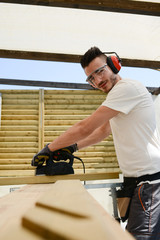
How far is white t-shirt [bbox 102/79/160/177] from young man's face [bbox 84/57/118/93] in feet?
1.11

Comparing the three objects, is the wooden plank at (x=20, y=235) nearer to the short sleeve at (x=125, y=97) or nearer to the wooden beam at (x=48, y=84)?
the short sleeve at (x=125, y=97)

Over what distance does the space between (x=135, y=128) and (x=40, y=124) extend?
7.10 m

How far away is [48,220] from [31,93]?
9.04m

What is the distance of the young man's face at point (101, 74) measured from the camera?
2328 millimetres

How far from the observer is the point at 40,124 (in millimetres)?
8766

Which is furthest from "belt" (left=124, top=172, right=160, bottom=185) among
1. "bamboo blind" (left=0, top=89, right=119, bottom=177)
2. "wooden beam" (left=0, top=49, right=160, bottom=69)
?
"bamboo blind" (left=0, top=89, right=119, bottom=177)

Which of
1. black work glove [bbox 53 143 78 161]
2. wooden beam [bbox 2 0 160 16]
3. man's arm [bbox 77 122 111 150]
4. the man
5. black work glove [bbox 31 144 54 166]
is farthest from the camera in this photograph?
wooden beam [bbox 2 0 160 16]

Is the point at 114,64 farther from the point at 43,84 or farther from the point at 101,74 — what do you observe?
the point at 43,84

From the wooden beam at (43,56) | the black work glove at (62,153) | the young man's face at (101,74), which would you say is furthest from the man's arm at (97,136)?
the wooden beam at (43,56)

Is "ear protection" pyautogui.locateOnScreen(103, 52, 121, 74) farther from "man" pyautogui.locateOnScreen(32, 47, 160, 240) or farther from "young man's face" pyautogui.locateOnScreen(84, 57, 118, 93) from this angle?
"man" pyautogui.locateOnScreen(32, 47, 160, 240)

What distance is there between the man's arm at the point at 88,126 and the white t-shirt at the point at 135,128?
0.06 meters

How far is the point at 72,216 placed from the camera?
328 millimetres

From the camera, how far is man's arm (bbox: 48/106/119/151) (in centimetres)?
189

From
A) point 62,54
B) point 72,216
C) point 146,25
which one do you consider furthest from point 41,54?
point 72,216
